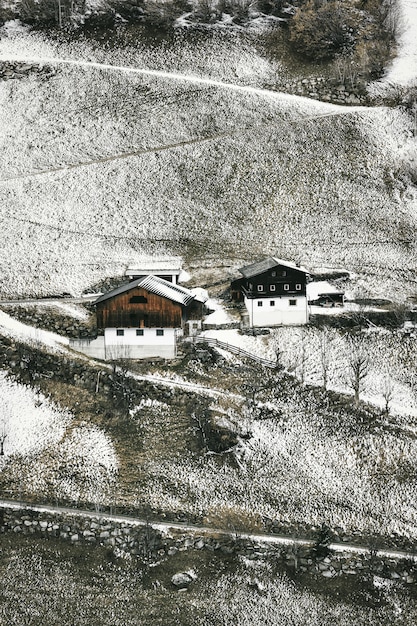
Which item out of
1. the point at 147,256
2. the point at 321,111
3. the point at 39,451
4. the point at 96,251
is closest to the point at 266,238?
the point at 147,256

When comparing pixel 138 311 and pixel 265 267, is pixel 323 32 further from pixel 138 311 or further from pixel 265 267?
pixel 138 311

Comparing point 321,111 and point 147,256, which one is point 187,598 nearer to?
point 147,256

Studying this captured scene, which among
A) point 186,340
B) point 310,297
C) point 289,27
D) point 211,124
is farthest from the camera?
point 289,27

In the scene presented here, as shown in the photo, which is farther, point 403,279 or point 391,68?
point 391,68

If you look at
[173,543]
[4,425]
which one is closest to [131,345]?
[4,425]

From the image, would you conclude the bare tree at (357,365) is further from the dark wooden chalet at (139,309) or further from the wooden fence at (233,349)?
the dark wooden chalet at (139,309)

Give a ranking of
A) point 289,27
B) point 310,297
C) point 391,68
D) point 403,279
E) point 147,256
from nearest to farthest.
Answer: point 310,297, point 403,279, point 147,256, point 391,68, point 289,27

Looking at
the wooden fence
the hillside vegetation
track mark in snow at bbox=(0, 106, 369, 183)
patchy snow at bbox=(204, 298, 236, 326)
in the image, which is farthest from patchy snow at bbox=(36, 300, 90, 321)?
track mark in snow at bbox=(0, 106, 369, 183)
